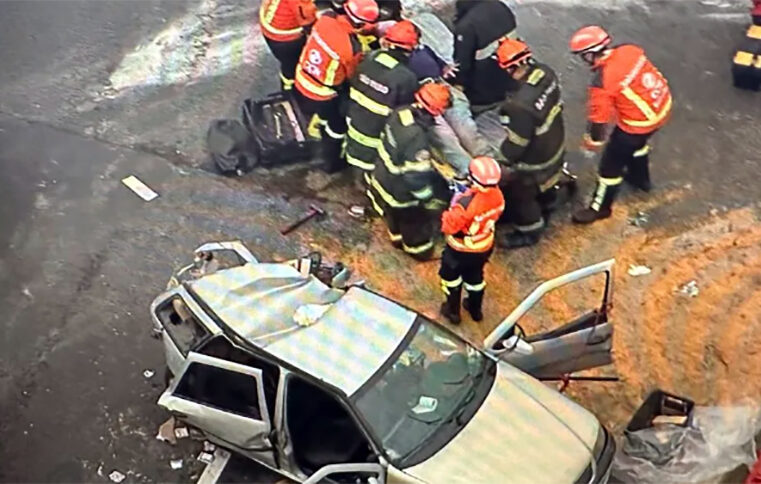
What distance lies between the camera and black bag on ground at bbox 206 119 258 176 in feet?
33.4

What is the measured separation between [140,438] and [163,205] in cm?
261

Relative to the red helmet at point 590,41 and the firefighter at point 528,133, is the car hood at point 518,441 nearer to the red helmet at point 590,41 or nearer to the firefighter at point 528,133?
the firefighter at point 528,133

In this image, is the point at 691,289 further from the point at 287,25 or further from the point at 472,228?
the point at 287,25

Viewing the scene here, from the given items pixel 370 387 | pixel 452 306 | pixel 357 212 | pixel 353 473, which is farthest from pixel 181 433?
pixel 357 212

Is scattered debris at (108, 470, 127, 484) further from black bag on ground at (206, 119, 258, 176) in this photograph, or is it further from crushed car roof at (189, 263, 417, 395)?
black bag on ground at (206, 119, 258, 176)

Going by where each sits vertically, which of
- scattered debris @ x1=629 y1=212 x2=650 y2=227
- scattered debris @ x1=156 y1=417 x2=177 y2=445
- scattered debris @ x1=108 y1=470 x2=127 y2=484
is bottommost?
scattered debris @ x1=108 y1=470 x2=127 y2=484

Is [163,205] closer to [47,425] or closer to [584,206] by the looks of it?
[47,425]

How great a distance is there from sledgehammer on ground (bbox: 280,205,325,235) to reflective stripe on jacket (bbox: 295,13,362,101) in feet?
3.19

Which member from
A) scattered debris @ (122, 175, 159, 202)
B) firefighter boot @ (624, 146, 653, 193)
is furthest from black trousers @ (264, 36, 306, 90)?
firefighter boot @ (624, 146, 653, 193)

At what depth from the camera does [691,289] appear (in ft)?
29.9

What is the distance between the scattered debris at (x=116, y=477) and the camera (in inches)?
307

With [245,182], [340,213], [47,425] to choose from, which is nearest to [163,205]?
[245,182]

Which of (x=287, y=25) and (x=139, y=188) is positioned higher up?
(x=287, y=25)

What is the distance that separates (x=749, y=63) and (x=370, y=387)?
6.28m
